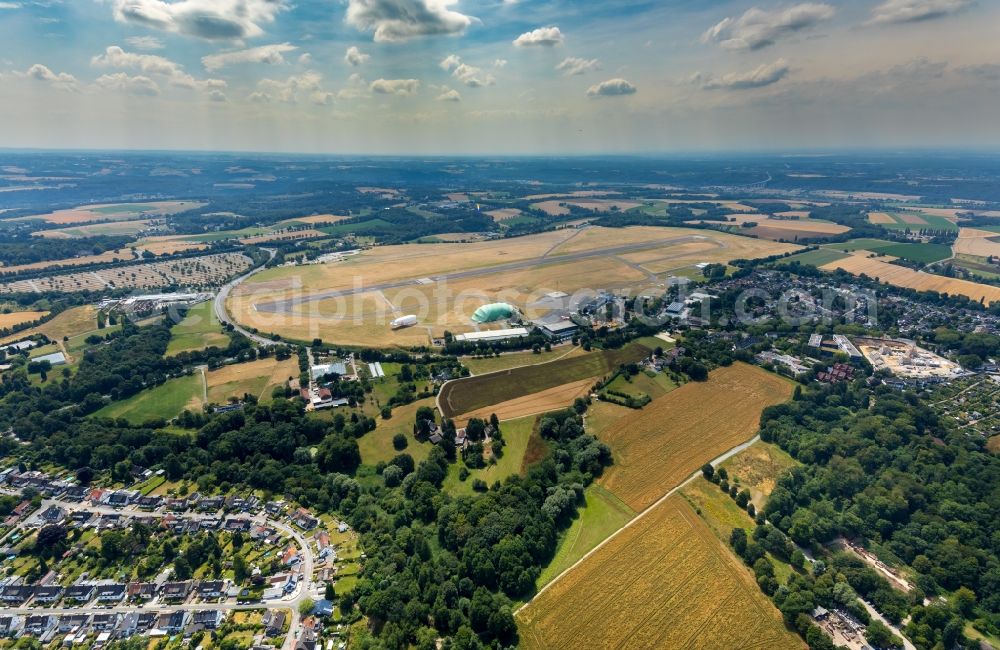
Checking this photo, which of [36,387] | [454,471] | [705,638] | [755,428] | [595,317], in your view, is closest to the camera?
[705,638]

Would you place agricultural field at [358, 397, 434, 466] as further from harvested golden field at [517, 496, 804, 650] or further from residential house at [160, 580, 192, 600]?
harvested golden field at [517, 496, 804, 650]

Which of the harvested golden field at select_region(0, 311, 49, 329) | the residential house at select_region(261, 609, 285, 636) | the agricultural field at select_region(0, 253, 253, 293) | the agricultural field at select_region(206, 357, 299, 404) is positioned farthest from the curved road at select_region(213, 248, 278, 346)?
the residential house at select_region(261, 609, 285, 636)

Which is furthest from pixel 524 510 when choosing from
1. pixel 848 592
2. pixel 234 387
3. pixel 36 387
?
pixel 36 387

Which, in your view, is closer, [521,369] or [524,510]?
[524,510]

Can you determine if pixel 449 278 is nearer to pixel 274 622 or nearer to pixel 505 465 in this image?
pixel 505 465

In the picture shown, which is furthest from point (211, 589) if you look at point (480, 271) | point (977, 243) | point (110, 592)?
point (977, 243)

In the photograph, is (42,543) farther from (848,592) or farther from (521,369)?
(848,592)

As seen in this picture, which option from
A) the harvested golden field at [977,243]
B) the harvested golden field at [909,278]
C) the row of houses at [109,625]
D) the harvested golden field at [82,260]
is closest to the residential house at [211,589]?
the row of houses at [109,625]
